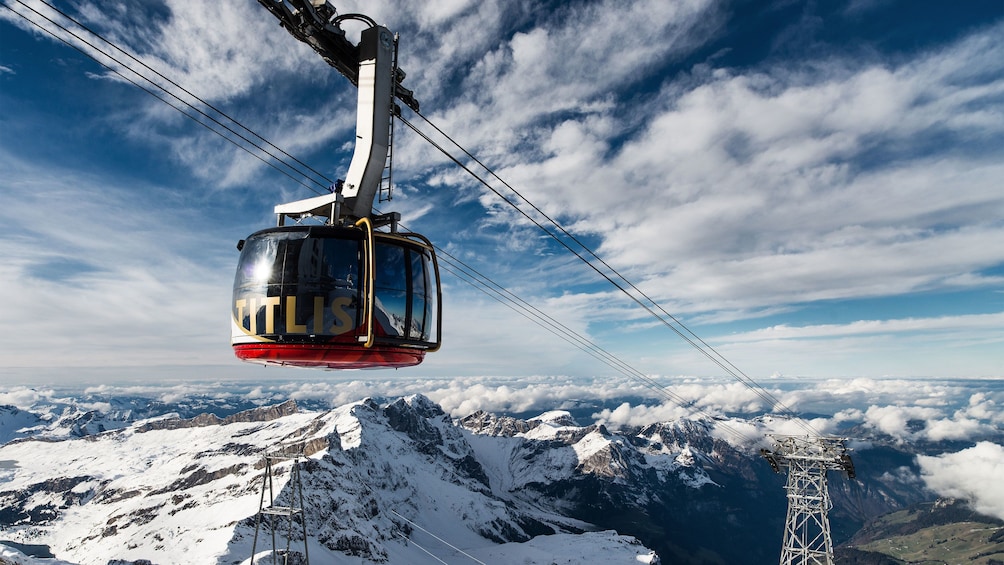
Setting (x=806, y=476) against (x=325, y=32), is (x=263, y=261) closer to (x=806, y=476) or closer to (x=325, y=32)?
(x=325, y=32)

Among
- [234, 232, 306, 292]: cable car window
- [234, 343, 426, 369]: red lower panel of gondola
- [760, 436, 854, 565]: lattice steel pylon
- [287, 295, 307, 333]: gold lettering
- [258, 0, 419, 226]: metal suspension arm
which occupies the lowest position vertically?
[760, 436, 854, 565]: lattice steel pylon

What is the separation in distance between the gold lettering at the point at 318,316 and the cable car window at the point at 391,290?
3.71ft

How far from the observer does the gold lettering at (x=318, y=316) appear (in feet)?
34.9

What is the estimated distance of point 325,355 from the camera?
1098 centimetres

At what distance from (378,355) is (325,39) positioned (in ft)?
23.7

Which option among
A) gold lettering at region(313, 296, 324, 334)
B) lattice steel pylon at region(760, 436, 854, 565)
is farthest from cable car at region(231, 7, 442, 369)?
lattice steel pylon at region(760, 436, 854, 565)

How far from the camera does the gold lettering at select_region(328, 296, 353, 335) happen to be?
10.6 meters

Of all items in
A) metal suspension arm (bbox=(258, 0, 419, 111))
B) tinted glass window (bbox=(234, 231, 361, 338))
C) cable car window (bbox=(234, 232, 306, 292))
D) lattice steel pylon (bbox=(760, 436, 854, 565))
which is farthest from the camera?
lattice steel pylon (bbox=(760, 436, 854, 565))

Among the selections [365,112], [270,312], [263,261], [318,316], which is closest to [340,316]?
[318,316]

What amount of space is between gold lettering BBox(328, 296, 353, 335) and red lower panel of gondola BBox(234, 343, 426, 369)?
0.38 meters

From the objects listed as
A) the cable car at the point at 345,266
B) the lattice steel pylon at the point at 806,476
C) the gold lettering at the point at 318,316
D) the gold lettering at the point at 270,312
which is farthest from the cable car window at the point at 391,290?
the lattice steel pylon at the point at 806,476

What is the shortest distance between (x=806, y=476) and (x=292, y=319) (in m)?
51.1

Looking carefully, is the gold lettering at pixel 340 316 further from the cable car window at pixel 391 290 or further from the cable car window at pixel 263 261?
the cable car window at pixel 263 261

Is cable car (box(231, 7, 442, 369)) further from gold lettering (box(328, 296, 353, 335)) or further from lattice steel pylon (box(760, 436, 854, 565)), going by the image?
lattice steel pylon (box(760, 436, 854, 565))
